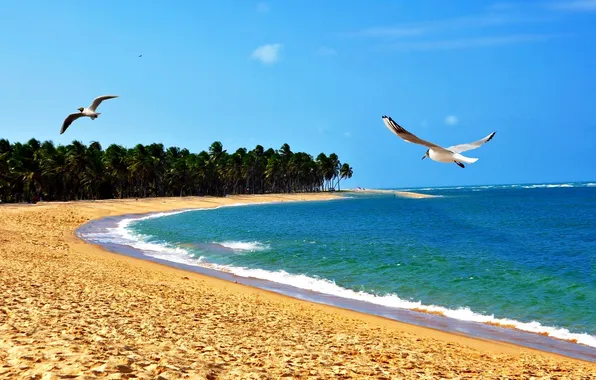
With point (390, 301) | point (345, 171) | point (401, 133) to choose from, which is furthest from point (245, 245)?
point (345, 171)

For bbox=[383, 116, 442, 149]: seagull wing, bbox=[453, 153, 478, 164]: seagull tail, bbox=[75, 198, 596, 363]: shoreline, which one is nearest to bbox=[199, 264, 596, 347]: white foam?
bbox=[75, 198, 596, 363]: shoreline

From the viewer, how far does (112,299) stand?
542 inches

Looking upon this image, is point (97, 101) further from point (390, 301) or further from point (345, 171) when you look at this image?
point (345, 171)

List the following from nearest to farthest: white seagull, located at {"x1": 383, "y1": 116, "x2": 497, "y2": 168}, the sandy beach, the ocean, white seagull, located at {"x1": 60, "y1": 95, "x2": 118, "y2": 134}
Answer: white seagull, located at {"x1": 383, "y1": 116, "x2": 497, "y2": 168}
the sandy beach
white seagull, located at {"x1": 60, "y1": 95, "x2": 118, "y2": 134}
the ocean

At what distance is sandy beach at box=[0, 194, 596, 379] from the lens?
776cm

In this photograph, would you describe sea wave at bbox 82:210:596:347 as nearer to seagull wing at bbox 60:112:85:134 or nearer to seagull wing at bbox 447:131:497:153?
seagull wing at bbox 447:131:497:153

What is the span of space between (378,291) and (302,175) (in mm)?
144893

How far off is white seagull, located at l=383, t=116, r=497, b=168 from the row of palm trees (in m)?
83.8

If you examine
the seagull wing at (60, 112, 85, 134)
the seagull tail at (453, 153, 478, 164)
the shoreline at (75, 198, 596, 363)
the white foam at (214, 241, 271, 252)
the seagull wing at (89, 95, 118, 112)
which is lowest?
the shoreline at (75, 198, 596, 363)

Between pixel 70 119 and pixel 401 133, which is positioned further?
pixel 70 119

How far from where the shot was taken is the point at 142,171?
103 m

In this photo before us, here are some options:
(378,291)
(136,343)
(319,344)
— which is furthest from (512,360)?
(378,291)

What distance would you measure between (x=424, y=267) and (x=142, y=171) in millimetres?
85408

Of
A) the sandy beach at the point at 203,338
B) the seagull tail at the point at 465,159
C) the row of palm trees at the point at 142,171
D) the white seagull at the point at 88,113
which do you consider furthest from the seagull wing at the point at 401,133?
the row of palm trees at the point at 142,171
